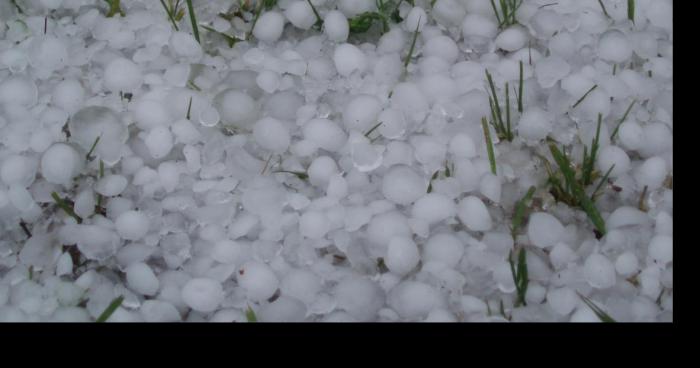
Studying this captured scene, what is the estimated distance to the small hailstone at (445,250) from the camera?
1.00 m

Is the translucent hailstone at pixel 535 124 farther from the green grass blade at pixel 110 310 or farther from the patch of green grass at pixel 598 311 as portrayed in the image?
the green grass blade at pixel 110 310

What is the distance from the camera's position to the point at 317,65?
1236mm

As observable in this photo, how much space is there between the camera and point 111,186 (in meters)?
1.09

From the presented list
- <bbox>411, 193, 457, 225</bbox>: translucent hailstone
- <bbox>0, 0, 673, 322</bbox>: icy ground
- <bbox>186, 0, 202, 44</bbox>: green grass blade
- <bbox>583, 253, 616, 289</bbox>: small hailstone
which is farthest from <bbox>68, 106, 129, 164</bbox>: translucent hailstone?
<bbox>583, 253, 616, 289</bbox>: small hailstone

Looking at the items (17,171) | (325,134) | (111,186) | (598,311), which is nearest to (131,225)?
(111,186)

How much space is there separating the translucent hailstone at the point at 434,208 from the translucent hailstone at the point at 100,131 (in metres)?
0.45

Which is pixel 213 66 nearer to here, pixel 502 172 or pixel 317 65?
pixel 317 65

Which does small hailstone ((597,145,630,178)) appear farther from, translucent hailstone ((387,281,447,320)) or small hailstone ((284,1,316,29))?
small hailstone ((284,1,316,29))

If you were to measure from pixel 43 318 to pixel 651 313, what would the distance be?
76 centimetres

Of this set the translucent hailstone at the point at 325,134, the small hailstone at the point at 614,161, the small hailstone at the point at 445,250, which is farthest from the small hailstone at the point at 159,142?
the small hailstone at the point at 614,161

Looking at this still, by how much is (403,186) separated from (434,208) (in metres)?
0.05

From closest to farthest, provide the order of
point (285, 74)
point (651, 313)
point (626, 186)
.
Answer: point (651, 313)
point (626, 186)
point (285, 74)
